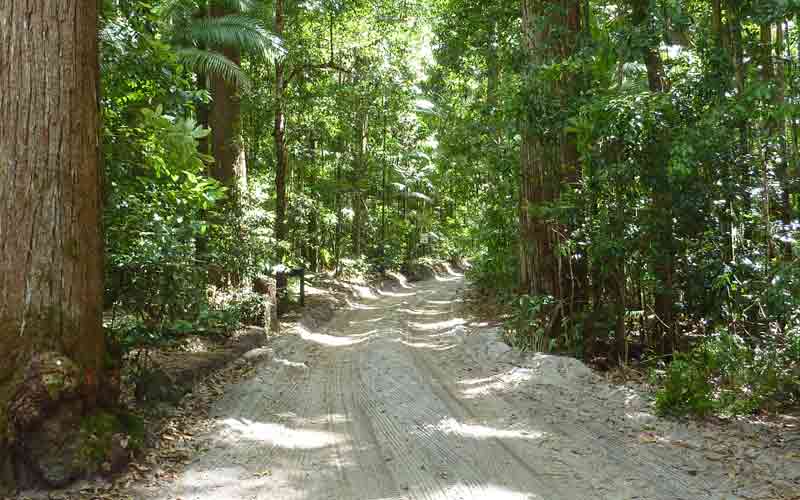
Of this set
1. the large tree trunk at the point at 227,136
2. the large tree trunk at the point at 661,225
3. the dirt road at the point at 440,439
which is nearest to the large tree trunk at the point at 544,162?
the large tree trunk at the point at 661,225

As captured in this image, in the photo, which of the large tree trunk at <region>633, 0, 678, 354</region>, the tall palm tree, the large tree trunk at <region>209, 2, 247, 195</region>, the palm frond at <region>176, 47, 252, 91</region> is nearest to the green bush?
the large tree trunk at <region>633, 0, 678, 354</region>

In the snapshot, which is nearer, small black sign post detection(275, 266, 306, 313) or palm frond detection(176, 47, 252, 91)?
palm frond detection(176, 47, 252, 91)

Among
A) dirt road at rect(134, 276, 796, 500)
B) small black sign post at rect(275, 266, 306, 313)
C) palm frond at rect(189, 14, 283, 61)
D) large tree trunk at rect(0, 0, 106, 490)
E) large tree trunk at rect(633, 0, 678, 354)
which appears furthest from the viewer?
small black sign post at rect(275, 266, 306, 313)

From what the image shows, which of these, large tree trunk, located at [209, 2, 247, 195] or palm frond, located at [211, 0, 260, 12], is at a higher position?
palm frond, located at [211, 0, 260, 12]

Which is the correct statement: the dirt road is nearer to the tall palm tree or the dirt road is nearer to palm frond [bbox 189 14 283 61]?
the tall palm tree

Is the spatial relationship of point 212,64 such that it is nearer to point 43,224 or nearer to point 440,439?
point 43,224

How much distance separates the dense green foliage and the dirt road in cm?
97

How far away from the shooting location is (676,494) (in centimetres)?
434

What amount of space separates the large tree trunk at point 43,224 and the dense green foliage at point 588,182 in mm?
1353

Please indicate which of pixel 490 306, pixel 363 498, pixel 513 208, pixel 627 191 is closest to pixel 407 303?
pixel 490 306

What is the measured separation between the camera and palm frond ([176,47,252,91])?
13148 mm

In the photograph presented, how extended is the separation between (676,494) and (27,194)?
5.17 meters

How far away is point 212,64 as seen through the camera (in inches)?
520

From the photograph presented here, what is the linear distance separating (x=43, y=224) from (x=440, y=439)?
12.4ft
